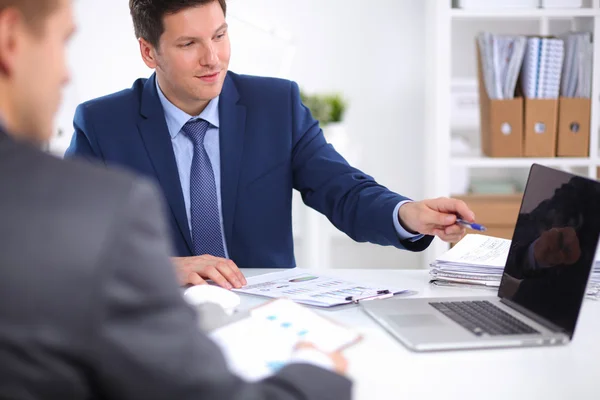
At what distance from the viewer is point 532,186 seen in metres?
1.37

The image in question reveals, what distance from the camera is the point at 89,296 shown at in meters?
0.60

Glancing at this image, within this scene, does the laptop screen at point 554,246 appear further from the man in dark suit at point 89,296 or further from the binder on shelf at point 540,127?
the binder on shelf at point 540,127

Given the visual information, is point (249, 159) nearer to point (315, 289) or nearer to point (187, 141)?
point (187, 141)

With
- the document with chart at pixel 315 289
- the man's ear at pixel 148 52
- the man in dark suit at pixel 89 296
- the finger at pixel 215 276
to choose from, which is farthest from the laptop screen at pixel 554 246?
the man's ear at pixel 148 52

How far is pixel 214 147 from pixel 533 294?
0.97m

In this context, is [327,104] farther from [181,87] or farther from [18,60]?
[18,60]

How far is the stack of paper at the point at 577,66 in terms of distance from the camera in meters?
2.74

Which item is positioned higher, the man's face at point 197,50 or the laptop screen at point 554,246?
the man's face at point 197,50

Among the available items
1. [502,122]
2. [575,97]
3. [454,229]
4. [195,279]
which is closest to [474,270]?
[454,229]

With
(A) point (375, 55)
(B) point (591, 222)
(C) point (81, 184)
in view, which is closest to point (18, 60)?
(C) point (81, 184)

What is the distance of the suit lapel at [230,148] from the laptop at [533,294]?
0.64 m

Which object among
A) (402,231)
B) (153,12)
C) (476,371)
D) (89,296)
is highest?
(153,12)

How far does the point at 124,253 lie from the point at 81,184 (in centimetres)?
8

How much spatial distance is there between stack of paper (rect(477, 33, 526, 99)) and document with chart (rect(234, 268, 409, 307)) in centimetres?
149
